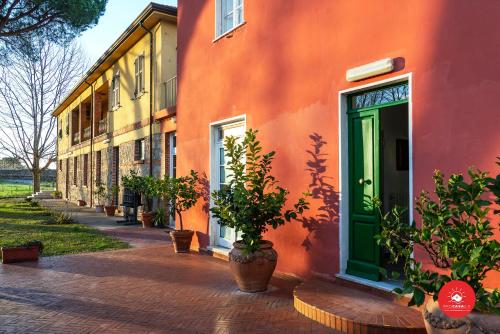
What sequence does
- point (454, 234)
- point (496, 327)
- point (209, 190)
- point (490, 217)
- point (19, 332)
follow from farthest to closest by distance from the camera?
1. point (209, 190)
2. point (19, 332)
3. point (490, 217)
4. point (454, 234)
5. point (496, 327)

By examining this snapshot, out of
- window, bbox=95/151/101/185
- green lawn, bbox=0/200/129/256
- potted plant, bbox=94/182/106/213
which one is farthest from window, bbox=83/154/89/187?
green lawn, bbox=0/200/129/256

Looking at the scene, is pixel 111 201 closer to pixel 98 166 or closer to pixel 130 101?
pixel 98 166

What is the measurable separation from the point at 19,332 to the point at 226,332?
201 centimetres

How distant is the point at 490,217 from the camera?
375 centimetres

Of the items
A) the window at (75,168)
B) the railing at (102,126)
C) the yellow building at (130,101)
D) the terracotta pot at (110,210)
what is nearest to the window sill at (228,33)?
the yellow building at (130,101)

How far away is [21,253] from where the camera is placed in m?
7.52

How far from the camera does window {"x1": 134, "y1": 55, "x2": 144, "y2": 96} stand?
13820 mm

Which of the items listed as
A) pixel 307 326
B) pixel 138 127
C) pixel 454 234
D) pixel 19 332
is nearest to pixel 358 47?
pixel 454 234

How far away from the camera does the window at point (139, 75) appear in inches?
544

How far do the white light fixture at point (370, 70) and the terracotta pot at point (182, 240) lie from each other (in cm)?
469

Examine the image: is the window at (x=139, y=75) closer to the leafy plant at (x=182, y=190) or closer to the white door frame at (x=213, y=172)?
the leafy plant at (x=182, y=190)

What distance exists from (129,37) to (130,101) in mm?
2167

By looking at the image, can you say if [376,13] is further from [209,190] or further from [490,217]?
[209,190]

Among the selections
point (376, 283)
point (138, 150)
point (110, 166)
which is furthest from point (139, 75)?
point (376, 283)
